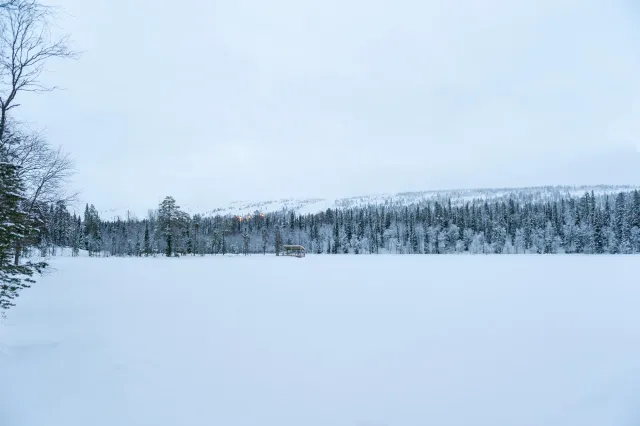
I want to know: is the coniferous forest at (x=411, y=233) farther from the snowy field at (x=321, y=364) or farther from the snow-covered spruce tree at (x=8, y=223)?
the snow-covered spruce tree at (x=8, y=223)

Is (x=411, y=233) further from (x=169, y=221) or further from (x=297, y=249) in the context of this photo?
(x=169, y=221)

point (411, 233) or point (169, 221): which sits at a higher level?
point (169, 221)

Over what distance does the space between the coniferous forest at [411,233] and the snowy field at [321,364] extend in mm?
61189

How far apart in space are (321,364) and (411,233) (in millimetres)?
94080

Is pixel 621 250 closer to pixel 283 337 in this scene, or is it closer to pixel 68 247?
pixel 283 337

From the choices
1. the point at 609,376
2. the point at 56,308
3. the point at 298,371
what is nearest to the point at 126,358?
the point at 298,371

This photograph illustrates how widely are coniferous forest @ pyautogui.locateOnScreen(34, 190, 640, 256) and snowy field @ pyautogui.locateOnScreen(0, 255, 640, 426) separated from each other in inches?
2409

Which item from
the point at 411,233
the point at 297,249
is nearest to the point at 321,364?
the point at 297,249

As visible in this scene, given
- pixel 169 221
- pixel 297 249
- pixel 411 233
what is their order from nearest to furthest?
pixel 169 221 < pixel 297 249 < pixel 411 233

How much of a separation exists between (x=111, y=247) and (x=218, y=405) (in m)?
120

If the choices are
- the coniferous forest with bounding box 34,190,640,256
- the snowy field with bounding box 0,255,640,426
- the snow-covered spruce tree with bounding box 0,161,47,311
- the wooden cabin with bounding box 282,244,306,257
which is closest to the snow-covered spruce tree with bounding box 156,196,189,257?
the coniferous forest with bounding box 34,190,640,256

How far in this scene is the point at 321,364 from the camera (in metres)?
7.08

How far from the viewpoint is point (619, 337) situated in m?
8.97

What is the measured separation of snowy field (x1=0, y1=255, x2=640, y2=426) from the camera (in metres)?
5.13
